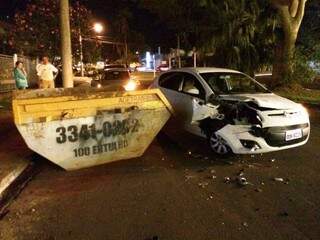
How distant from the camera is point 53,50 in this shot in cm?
2462

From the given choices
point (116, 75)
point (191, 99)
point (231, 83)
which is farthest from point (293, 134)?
point (116, 75)

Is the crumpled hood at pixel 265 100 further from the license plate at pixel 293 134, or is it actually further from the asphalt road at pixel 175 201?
the asphalt road at pixel 175 201

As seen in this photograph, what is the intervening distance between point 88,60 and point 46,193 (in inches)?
1124

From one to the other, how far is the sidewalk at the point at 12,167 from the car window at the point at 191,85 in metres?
3.50

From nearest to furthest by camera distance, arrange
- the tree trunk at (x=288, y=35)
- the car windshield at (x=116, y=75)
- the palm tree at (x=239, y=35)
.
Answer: the car windshield at (x=116, y=75)
the tree trunk at (x=288, y=35)
the palm tree at (x=239, y=35)

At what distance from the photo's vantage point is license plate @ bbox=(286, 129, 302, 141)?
25.3ft

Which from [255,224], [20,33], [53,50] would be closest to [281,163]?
[255,224]

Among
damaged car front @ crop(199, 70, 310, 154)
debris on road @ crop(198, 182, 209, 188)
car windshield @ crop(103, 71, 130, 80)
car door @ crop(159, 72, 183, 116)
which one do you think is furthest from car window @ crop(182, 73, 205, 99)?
car windshield @ crop(103, 71, 130, 80)

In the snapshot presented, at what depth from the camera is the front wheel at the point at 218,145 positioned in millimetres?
7977

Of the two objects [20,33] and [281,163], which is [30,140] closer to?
[281,163]

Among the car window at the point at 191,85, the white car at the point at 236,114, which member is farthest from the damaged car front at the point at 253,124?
the car window at the point at 191,85

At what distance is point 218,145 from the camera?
8109 mm

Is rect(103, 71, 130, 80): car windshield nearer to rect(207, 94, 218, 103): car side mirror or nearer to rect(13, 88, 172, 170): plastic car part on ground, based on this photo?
rect(13, 88, 172, 170): plastic car part on ground

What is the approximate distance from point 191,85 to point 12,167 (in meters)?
4.00
